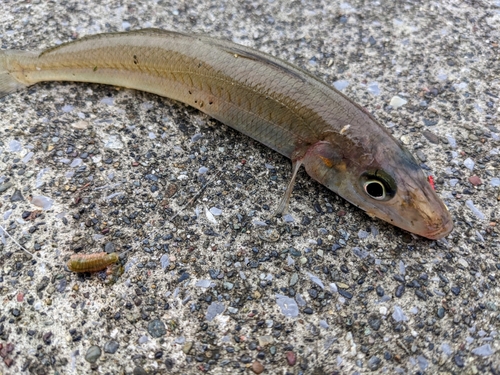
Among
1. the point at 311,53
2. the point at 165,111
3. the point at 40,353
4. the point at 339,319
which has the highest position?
the point at 311,53

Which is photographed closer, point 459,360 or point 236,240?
point 459,360

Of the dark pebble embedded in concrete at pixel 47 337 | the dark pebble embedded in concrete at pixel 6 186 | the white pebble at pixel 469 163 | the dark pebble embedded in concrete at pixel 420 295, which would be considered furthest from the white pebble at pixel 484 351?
the dark pebble embedded in concrete at pixel 6 186

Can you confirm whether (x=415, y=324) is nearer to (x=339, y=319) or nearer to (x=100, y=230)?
(x=339, y=319)

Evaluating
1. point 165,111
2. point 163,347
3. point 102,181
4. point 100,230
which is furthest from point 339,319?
point 165,111

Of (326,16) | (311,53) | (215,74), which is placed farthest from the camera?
(326,16)

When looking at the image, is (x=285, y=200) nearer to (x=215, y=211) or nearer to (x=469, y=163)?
(x=215, y=211)

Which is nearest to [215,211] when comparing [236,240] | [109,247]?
[236,240]

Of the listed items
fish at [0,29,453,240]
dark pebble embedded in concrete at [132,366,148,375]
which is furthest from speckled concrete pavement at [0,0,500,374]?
fish at [0,29,453,240]
